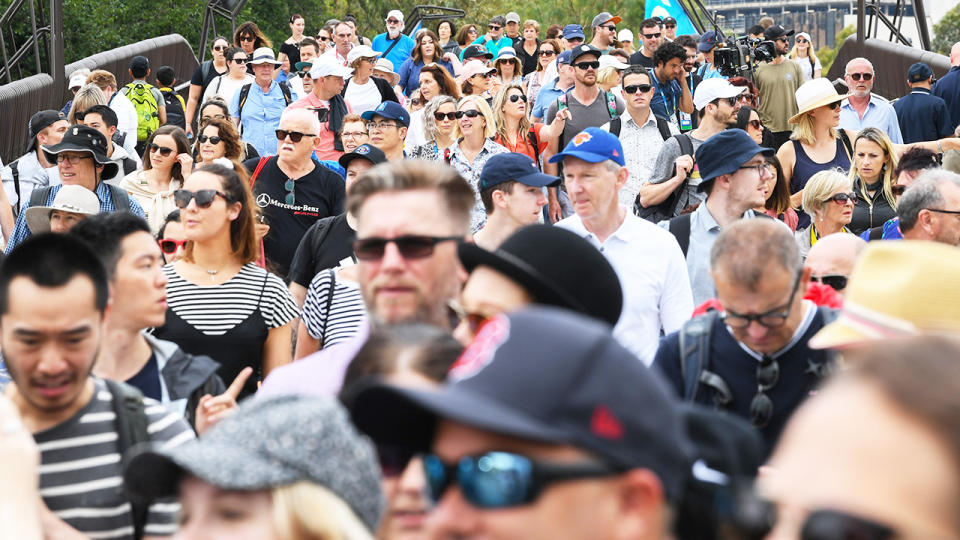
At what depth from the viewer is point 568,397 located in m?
→ 1.79

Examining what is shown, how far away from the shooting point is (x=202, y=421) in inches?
170

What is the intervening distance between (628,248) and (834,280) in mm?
947

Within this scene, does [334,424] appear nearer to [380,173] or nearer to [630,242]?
[380,173]

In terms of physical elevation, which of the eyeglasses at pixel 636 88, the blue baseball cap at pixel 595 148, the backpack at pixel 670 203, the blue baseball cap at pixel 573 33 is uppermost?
the blue baseball cap at pixel 573 33

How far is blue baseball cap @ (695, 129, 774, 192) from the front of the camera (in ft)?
22.2

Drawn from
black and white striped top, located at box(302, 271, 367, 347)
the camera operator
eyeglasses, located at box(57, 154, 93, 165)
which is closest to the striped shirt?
black and white striped top, located at box(302, 271, 367, 347)

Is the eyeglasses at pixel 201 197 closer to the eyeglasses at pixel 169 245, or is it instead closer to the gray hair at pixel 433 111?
the eyeglasses at pixel 169 245

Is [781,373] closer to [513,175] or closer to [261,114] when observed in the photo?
[513,175]

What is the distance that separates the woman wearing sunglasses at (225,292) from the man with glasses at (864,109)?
7589 mm

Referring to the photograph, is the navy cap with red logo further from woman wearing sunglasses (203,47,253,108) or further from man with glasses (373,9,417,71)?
man with glasses (373,9,417,71)

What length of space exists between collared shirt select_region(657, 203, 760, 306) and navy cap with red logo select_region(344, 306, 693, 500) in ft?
14.8

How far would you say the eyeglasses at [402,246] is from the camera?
145 inches

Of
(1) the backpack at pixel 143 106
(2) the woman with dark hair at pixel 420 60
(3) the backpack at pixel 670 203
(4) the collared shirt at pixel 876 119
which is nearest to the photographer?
(3) the backpack at pixel 670 203

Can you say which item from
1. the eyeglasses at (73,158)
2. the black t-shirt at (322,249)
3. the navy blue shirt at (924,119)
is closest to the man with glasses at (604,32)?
the navy blue shirt at (924,119)
